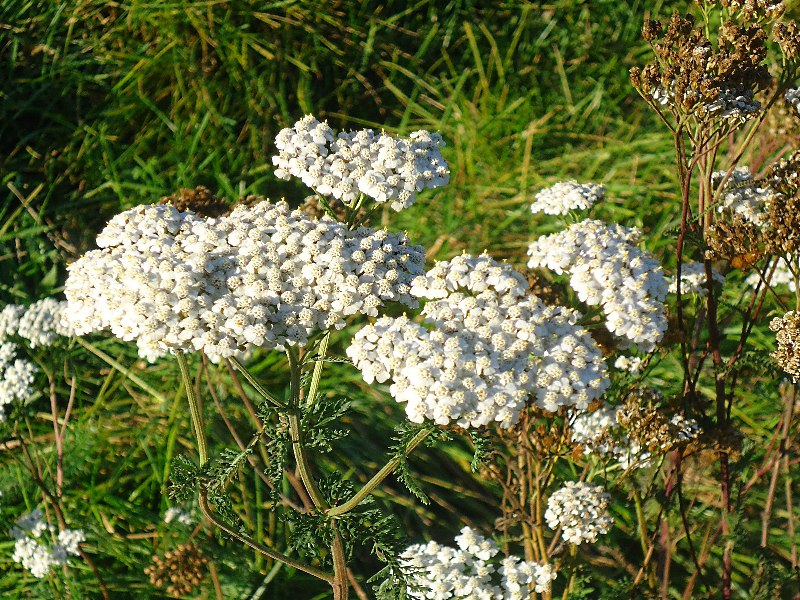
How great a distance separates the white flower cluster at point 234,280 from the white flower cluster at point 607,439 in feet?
3.01

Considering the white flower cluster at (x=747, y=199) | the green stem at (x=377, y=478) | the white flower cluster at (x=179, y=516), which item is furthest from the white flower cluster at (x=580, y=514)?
the white flower cluster at (x=179, y=516)

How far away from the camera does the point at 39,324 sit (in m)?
3.65

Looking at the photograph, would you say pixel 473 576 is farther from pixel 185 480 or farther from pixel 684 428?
pixel 185 480

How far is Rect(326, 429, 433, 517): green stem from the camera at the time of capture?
225 centimetres

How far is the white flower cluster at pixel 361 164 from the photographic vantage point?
265 centimetres

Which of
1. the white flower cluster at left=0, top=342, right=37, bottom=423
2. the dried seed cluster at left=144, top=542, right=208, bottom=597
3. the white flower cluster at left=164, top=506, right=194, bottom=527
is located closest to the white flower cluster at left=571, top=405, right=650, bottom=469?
the dried seed cluster at left=144, top=542, right=208, bottom=597

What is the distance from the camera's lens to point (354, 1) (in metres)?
6.62

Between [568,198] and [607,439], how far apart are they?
881 mm

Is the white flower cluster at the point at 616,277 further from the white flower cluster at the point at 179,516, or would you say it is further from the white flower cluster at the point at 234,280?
the white flower cluster at the point at 179,516

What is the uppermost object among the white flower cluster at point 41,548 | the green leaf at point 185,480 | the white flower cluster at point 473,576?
the green leaf at point 185,480

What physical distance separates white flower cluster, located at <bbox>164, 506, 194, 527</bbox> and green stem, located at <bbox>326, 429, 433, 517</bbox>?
1834 mm

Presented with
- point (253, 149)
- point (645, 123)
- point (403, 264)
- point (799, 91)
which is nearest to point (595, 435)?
point (403, 264)

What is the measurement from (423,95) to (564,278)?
107 inches

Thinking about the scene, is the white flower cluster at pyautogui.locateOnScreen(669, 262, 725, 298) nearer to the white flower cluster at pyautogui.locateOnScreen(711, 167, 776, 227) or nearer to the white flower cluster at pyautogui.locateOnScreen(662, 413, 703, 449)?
the white flower cluster at pyautogui.locateOnScreen(711, 167, 776, 227)
